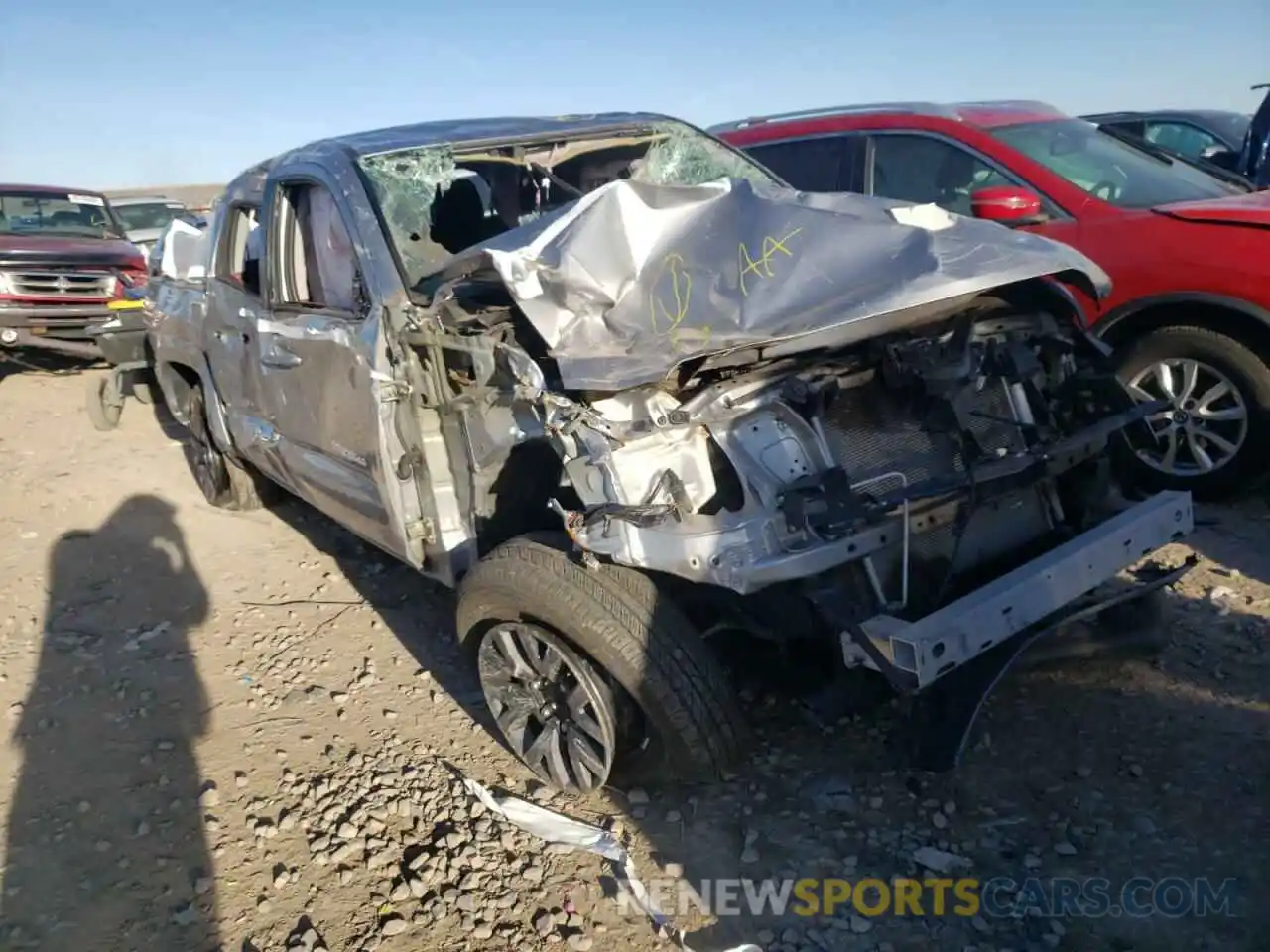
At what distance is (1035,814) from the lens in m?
2.80

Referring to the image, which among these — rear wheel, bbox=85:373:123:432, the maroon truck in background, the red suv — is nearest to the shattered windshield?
the red suv

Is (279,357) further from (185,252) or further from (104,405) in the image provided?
(104,405)

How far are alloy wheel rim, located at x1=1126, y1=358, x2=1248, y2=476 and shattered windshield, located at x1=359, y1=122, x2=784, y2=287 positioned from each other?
2026 millimetres

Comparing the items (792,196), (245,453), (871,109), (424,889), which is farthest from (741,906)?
(871,109)

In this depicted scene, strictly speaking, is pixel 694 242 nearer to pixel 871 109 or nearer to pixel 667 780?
pixel 667 780

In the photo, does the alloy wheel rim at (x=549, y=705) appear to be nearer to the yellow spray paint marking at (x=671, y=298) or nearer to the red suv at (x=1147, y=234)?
the yellow spray paint marking at (x=671, y=298)

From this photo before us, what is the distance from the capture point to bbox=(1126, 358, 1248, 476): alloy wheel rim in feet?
14.6

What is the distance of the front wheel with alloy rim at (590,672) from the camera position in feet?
8.85

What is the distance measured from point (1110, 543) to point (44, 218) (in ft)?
37.2

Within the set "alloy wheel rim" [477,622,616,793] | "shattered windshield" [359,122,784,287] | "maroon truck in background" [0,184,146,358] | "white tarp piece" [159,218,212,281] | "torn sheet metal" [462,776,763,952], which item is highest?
"shattered windshield" [359,122,784,287]

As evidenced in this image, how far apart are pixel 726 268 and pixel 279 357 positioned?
2.21 metres

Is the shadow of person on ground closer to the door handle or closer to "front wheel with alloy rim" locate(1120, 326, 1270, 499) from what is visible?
the door handle

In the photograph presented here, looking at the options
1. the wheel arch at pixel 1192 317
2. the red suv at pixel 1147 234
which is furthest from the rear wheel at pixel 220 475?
the wheel arch at pixel 1192 317

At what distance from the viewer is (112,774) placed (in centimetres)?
342
